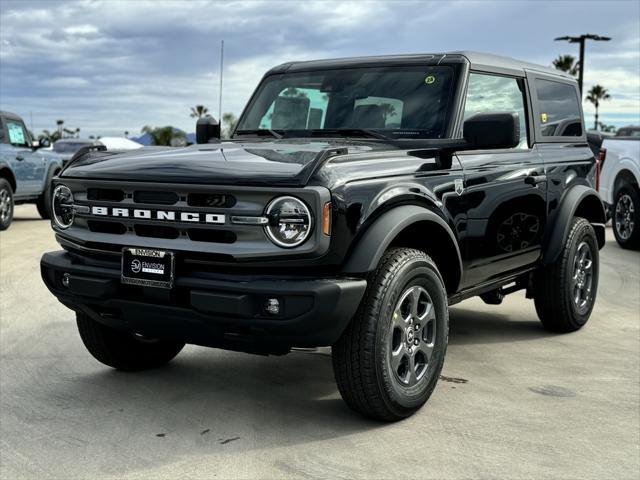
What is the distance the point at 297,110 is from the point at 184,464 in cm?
258

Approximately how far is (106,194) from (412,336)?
167 cm

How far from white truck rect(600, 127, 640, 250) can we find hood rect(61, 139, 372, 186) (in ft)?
25.3

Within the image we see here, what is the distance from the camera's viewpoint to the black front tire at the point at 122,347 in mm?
4699

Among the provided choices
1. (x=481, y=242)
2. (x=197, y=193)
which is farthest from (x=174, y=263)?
(x=481, y=242)

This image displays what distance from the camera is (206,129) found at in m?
5.79

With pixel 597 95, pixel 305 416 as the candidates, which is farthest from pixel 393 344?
pixel 597 95

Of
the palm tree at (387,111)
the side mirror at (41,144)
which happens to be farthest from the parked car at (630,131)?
the palm tree at (387,111)

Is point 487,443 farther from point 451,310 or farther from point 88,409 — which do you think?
point 451,310

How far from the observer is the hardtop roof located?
16.6 ft

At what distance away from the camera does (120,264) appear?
157 inches

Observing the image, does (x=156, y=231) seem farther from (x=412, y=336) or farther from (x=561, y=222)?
(x=561, y=222)

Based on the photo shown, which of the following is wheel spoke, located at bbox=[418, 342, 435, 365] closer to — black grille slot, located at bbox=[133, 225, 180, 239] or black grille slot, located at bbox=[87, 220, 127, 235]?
black grille slot, located at bbox=[133, 225, 180, 239]

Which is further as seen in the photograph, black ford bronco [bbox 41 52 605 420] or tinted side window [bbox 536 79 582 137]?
tinted side window [bbox 536 79 582 137]

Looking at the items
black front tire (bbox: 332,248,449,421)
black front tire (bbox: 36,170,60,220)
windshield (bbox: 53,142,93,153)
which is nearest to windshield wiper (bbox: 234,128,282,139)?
black front tire (bbox: 332,248,449,421)
